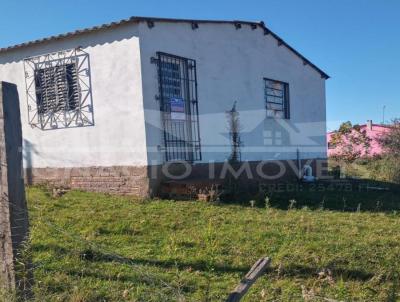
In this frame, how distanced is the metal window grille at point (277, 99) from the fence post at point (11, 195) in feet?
33.6

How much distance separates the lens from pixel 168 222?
663 cm

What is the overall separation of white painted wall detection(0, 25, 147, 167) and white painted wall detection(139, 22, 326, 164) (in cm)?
23

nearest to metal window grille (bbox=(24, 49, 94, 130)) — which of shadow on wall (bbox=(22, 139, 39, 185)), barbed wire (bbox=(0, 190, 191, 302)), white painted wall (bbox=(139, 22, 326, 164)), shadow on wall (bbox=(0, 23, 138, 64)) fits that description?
shadow on wall (bbox=(0, 23, 138, 64))

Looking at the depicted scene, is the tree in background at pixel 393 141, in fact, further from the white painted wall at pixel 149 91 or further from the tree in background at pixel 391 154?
the white painted wall at pixel 149 91

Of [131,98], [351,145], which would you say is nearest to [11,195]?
[131,98]

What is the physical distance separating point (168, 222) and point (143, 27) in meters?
4.21

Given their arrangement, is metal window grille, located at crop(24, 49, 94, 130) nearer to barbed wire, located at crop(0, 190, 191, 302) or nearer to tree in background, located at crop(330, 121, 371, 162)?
barbed wire, located at crop(0, 190, 191, 302)

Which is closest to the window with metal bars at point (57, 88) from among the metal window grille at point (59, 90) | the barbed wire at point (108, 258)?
the metal window grille at point (59, 90)

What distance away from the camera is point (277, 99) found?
13.5 meters

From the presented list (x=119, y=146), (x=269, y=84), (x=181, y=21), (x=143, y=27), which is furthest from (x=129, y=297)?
(x=269, y=84)

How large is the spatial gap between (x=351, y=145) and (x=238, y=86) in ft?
52.9

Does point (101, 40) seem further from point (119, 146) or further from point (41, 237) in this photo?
point (41, 237)

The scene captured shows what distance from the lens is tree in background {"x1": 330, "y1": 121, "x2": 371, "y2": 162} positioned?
25.1 meters

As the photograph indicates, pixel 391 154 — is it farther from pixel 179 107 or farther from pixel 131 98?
pixel 131 98
